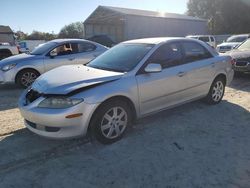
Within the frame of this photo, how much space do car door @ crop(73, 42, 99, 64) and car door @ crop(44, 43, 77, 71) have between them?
13 cm

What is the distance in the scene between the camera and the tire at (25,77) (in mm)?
8664

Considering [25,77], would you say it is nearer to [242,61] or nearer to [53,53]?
[53,53]

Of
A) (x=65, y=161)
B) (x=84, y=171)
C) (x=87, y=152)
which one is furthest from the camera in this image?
(x=87, y=152)

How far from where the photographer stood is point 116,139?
463 centimetres

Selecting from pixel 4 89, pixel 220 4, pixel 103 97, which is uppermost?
pixel 220 4

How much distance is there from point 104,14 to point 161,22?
7.57m

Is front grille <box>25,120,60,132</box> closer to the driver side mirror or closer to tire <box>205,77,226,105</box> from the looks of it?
tire <box>205,77,226,105</box>

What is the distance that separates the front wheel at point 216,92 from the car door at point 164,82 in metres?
1.03

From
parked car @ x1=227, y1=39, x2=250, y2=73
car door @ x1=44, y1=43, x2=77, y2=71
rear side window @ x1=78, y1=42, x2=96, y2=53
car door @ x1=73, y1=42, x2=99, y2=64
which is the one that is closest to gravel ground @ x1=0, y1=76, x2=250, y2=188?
car door @ x1=44, y1=43, x2=77, y2=71

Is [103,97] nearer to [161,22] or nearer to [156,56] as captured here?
[156,56]

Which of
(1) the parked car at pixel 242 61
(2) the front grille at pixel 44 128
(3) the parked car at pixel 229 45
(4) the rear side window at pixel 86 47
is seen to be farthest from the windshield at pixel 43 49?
(3) the parked car at pixel 229 45

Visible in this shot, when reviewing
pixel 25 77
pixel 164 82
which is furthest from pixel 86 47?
pixel 164 82

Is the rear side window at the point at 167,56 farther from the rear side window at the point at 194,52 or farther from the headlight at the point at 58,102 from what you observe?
the headlight at the point at 58,102

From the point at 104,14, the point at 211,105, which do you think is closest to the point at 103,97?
the point at 211,105
